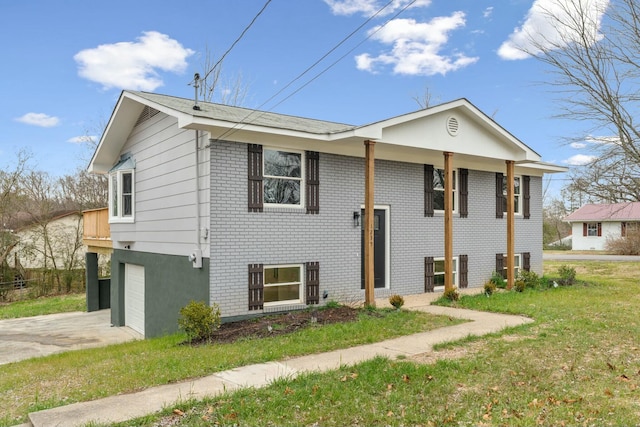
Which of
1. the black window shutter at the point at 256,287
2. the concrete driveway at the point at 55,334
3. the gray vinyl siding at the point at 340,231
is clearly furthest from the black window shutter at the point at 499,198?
the concrete driveway at the point at 55,334

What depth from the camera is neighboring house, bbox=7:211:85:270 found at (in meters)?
22.7

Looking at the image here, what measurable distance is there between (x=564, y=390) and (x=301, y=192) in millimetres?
6622

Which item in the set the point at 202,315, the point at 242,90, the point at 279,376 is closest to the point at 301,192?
the point at 202,315

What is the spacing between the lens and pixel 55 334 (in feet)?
42.4

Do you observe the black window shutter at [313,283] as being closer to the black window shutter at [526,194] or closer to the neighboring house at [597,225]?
the black window shutter at [526,194]

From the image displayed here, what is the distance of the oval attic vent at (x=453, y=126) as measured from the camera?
437 inches

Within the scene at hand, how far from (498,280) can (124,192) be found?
35.2ft

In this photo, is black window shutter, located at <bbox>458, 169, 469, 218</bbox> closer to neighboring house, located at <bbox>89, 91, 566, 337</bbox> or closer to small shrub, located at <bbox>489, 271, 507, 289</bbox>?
neighboring house, located at <bbox>89, 91, 566, 337</bbox>

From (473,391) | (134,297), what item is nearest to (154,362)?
(473,391)

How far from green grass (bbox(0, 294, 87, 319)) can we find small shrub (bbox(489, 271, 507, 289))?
1450cm

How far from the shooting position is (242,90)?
25953mm

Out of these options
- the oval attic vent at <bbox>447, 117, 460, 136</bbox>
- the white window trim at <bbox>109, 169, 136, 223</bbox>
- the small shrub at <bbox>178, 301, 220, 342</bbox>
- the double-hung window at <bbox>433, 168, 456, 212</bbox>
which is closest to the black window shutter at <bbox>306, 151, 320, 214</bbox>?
the oval attic vent at <bbox>447, 117, 460, 136</bbox>

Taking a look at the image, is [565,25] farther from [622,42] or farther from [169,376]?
[169,376]

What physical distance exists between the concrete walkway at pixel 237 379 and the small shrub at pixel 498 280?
498 centimetres
